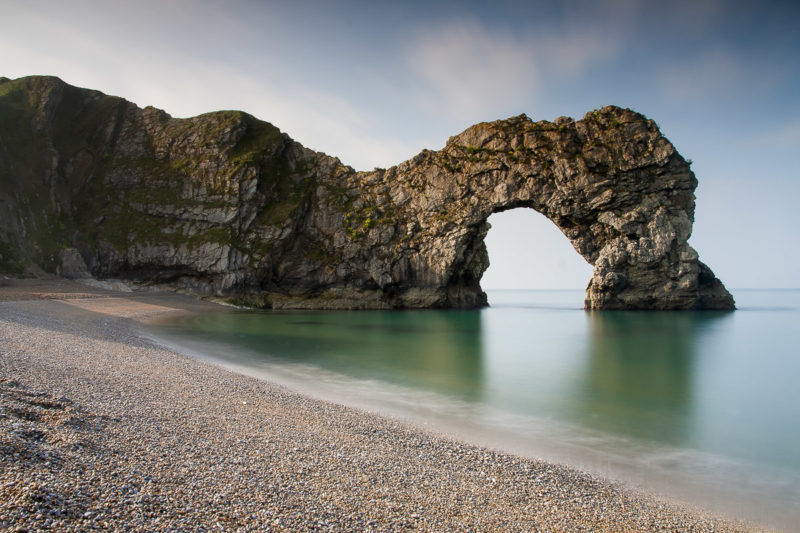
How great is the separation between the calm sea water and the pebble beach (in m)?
1.35

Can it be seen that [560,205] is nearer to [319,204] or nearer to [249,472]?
[319,204]

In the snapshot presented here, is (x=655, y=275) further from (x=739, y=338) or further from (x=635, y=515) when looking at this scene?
(x=635, y=515)

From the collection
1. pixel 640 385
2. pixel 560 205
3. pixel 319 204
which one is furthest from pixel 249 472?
pixel 319 204

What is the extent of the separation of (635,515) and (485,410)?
583 centimetres

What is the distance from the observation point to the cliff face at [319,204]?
43656 mm

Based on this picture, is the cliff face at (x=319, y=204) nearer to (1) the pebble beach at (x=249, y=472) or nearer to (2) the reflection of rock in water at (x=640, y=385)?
(2) the reflection of rock in water at (x=640, y=385)

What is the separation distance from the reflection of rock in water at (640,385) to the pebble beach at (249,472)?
13.7 feet

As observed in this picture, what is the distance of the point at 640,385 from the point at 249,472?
1382 cm

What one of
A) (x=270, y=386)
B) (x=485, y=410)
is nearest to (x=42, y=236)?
(x=270, y=386)

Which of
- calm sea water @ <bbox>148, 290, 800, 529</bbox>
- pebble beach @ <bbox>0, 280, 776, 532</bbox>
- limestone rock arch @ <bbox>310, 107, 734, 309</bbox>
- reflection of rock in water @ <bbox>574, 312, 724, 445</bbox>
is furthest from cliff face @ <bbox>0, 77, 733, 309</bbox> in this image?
pebble beach @ <bbox>0, 280, 776, 532</bbox>

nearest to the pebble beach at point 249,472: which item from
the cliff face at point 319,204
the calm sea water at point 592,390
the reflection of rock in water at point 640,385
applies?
the calm sea water at point 592,390

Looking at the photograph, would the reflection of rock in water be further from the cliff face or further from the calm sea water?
the cliff face

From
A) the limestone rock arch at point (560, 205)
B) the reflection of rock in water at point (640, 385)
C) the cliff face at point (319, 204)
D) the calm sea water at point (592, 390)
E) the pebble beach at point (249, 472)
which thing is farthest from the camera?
the cliff face at point (319, 204)

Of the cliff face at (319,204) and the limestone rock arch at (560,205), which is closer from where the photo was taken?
the limestone rock arch at (560,205)
